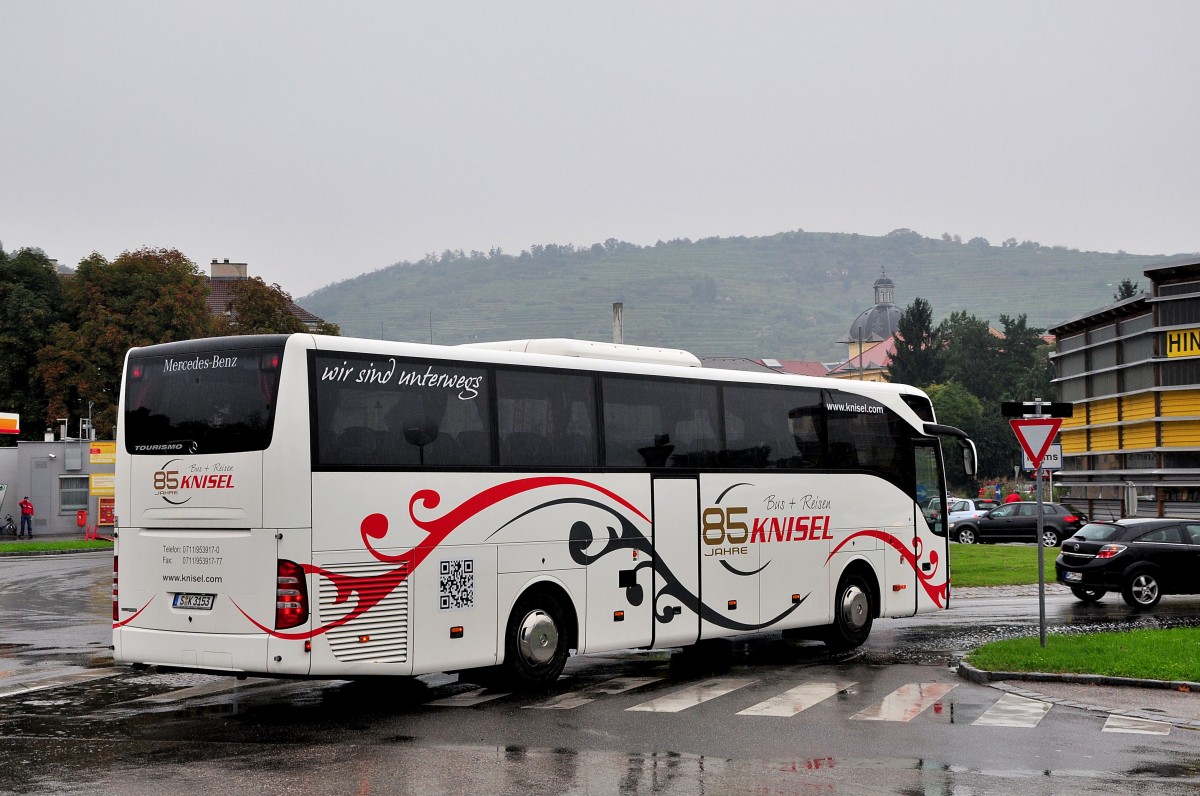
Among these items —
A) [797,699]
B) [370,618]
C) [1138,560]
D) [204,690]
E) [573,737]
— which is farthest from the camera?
[1138,560]

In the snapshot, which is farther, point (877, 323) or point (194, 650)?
point (877, 323)

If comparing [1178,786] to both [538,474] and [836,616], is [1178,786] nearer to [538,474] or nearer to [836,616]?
[538,474]

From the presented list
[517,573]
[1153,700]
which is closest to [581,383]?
[517,573]

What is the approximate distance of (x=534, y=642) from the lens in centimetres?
1320

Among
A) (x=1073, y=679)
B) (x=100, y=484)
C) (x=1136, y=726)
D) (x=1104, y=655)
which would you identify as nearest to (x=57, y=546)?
(x=100, y=484)

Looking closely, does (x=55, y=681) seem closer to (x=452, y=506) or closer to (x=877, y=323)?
(x=452, y=506)

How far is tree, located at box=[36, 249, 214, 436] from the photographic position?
2320 inches

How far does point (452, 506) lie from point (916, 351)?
324ft

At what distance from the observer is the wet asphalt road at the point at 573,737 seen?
886cm

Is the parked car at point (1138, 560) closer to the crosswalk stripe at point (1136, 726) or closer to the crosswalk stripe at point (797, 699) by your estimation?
the crosswalk stripe at point (797, 699)

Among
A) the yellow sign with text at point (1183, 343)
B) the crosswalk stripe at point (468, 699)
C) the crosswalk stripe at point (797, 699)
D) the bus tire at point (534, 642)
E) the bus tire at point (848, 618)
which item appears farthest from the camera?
the yellow sign with text at point (1183, 343)

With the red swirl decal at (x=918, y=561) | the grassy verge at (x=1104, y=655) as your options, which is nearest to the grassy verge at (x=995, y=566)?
the red swirl decal at (x=918, y=561)

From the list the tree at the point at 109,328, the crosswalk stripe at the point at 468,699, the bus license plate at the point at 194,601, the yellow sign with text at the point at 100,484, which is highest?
the tree at the point at 109,328

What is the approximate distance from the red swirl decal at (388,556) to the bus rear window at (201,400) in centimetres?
124
